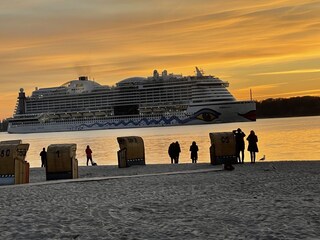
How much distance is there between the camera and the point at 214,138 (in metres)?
18.4

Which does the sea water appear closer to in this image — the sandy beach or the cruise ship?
the cruise ship

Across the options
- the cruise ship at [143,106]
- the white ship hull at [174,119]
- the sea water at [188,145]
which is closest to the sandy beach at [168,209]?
the sea water at [188,145]

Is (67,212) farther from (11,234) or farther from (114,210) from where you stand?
(11,234)

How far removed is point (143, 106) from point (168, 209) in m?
96.4

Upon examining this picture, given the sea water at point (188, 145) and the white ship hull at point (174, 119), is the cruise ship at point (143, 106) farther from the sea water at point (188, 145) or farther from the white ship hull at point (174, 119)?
the sea water at point (188, 145)

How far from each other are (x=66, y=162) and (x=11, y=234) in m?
8.71

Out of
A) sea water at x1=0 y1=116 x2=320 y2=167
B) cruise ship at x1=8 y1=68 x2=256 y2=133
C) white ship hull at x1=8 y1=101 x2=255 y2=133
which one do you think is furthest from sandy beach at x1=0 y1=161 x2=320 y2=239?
cruise ship at x1=8 y1=68 x2=256 y2=133

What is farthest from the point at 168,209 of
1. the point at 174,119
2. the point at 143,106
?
the point at 143,106

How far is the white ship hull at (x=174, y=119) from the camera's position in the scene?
103m

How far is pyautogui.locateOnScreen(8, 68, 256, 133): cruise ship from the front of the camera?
10375 centimetres

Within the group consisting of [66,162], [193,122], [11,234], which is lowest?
[11,234]

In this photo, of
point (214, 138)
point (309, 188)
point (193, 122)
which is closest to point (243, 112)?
point (193, 122)

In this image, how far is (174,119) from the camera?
338 ft

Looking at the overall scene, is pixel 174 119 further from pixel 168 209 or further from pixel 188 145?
pixel 168 209
